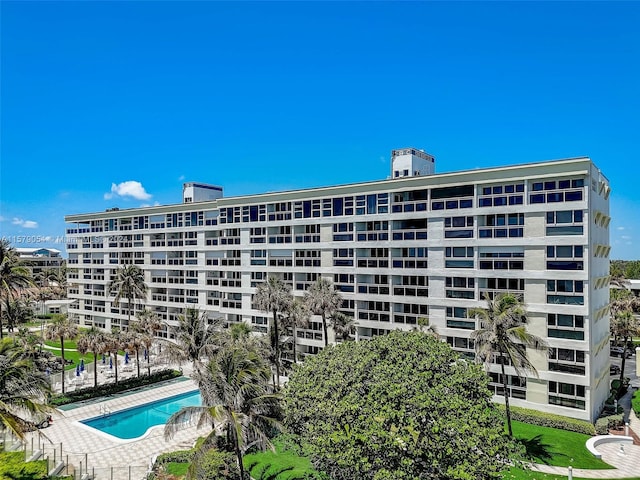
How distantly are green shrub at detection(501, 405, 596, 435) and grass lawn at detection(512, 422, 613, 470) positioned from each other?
Answer: 33 centimetres

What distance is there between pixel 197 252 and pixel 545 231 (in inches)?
1724

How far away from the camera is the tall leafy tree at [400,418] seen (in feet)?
59.1

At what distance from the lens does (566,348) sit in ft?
116

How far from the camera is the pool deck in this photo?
31.1m

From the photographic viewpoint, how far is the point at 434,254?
4219cm

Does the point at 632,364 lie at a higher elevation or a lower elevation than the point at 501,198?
lower

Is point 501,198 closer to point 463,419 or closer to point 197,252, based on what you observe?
point 463,419

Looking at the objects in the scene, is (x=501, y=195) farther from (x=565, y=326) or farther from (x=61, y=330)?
(x=61, y=330)

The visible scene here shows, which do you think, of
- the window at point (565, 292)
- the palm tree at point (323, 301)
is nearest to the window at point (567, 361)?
the window at point (565, 292)

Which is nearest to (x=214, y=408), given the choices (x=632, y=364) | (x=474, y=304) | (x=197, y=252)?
(x=474, y=304)

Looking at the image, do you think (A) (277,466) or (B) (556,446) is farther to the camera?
(B) (556,446)

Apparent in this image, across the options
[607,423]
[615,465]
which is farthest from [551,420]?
[615,465]

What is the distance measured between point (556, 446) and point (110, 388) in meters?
42.3

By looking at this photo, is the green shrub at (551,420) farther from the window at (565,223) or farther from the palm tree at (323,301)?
the palm tree at (323,301)
